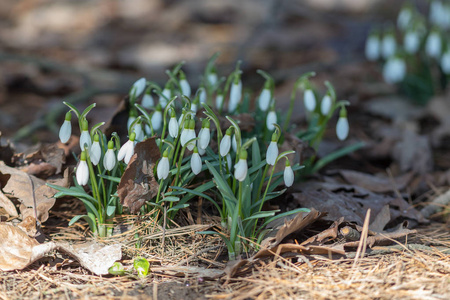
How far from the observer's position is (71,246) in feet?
6.98

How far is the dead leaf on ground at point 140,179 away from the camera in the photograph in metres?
2.10

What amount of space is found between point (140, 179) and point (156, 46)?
4433 millimetres

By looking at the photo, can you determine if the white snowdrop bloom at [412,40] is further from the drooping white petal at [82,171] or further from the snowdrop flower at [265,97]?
the drooping white petal at [82,171]

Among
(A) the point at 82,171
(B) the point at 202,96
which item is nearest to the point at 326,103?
(B) the point at 202,96

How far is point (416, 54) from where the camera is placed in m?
4.51

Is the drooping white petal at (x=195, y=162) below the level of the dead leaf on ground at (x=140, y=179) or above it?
above

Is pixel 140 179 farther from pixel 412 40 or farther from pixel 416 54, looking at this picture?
pixel 416 54

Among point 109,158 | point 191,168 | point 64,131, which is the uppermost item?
point 64,131

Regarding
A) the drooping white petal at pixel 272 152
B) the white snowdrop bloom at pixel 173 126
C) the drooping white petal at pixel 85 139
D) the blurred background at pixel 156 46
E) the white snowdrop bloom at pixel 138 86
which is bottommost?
the blurred background at pixel 156 46

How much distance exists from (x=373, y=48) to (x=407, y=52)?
0.30 m

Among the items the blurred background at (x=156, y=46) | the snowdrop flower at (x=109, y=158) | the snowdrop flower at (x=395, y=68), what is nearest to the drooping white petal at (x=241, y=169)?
the snowdrop flower at (x=109, y=158)

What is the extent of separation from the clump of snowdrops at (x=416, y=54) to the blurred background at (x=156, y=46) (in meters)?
0.43

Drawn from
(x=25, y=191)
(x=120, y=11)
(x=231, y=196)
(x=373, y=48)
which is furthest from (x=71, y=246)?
(x=120, y=11)

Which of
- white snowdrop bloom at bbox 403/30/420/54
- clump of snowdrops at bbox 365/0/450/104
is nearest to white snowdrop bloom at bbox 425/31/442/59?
clump of snowdrops at bbox 365/0/450/104
